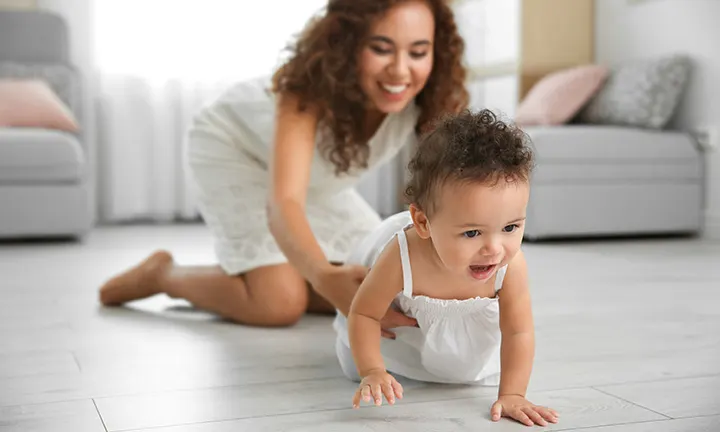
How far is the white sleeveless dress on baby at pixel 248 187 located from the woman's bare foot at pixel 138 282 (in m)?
0.14

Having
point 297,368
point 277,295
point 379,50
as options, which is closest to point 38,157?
point 277,295

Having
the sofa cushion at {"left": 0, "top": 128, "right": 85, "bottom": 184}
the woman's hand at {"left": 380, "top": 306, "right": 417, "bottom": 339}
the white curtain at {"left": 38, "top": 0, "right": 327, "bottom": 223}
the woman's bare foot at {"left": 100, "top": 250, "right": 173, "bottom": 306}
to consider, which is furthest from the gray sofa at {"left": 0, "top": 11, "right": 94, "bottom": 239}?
the woman's hand at {"left": 380, "top": 306, "right": 417, "bottom": 339}

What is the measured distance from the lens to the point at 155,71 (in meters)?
4.41

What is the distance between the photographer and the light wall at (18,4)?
4309mm

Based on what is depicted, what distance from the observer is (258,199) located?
A: 1964 millimetres

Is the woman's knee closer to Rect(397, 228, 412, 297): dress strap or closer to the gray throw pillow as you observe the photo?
Rect(397, 228, 412, 297): dress strap

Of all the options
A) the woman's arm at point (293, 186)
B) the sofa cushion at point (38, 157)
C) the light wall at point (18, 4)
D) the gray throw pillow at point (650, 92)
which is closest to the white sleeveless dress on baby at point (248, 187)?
the woman's arm at point (293, 186)

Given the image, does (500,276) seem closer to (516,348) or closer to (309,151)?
(516,348)

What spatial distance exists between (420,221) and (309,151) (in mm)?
569

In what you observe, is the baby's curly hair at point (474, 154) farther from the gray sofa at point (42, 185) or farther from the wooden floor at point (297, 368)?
the gray sofa at point (42, 185)

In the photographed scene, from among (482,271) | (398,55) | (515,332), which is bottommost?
(515,332)

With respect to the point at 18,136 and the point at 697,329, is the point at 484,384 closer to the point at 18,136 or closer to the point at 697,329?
the point at 697,329

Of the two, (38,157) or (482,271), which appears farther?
(38,157)

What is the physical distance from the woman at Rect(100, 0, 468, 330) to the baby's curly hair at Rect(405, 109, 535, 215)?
0.28 meters
